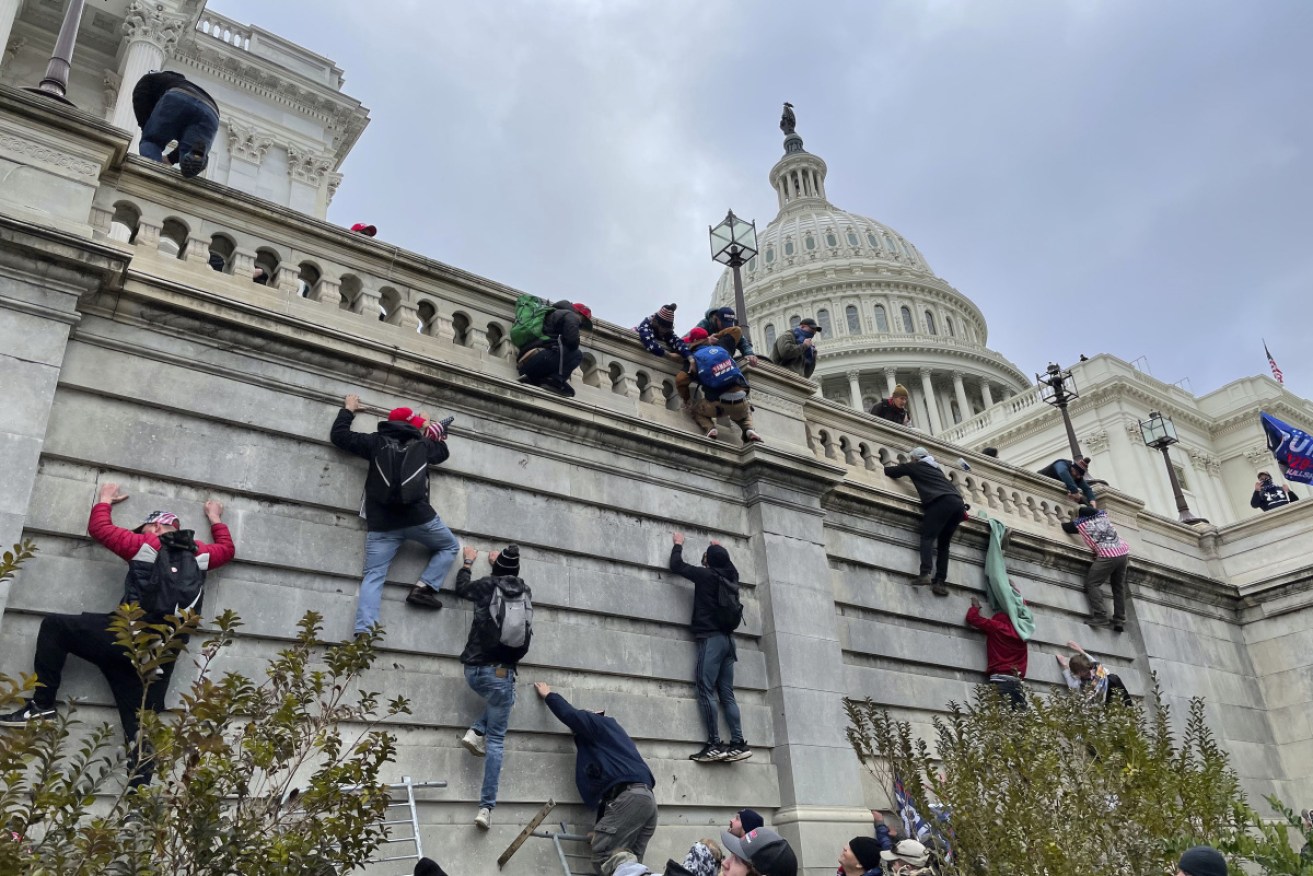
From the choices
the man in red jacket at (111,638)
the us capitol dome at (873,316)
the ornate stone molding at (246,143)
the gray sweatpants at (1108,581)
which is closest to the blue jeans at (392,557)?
the man in red jacket at (111,638)

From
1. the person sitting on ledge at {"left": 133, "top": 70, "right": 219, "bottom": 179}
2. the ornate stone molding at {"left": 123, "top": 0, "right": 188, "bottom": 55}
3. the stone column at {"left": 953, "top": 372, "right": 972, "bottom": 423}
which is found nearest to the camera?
the person sitting on ledge at {"left": 133, "top": 70, "right": 219, "bottom": 179}

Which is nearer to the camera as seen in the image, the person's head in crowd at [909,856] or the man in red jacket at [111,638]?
the man in red jacket at [111,638]

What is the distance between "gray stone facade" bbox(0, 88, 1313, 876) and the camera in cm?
920

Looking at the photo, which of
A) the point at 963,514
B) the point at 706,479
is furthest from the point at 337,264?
the point at 963,514

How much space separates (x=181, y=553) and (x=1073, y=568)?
14.4 m

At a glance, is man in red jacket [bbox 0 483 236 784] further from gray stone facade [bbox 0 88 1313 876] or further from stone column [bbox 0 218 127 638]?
stone column [bbox 0 218 127 638]

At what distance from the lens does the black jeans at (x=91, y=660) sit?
8.04 m

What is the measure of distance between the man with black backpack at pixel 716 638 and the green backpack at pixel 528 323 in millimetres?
3007

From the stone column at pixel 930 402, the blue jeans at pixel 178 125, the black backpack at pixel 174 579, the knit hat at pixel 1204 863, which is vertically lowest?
the knit hat at pixel 1204 863

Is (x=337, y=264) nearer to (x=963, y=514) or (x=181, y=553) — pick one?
(x=181, y=553)

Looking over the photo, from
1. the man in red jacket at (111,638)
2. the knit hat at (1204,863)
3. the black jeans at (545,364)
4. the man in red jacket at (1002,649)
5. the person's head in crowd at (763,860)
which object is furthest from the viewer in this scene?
the man in red jacket at (1002,649)

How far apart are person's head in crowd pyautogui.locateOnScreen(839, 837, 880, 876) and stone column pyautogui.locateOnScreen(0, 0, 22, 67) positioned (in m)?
21.9

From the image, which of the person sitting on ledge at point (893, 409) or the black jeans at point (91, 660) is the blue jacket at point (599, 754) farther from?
the person sitting on ledge at point (893, 409)

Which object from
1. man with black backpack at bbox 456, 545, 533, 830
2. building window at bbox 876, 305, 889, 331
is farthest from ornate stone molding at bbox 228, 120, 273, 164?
building window at bbox 876, 305, 889, 331
